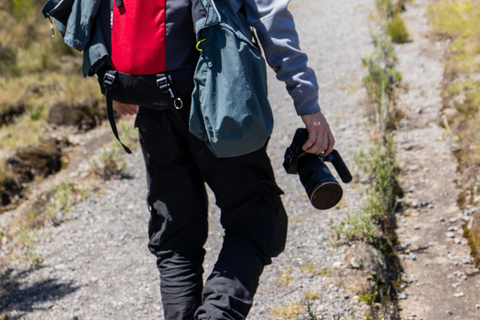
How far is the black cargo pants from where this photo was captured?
5.95 ft

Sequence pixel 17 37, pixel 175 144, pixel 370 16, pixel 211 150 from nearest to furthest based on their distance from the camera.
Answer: pixel 211 150 → pixel 175 144 → pixel 370 16 → pixel 17 37

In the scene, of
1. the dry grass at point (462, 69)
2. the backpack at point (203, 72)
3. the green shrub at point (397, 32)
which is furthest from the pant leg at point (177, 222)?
the green shrub at point (397, 32)

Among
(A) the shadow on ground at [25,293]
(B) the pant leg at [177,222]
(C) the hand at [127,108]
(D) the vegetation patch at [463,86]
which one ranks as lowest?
(D) the vegetation patch at [463,86]

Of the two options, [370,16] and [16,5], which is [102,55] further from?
[16,5]

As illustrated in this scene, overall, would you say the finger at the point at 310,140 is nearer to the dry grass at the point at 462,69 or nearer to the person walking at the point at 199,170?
the person walking at the point at 199,170

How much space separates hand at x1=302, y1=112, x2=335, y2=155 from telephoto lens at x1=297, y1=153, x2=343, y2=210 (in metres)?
0.05

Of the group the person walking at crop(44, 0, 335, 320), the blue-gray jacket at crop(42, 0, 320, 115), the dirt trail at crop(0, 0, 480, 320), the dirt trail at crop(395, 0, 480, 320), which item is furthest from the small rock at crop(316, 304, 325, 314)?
the blue-gray jacket at crop(42, 0, 320, 115)

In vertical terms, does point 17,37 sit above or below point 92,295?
above

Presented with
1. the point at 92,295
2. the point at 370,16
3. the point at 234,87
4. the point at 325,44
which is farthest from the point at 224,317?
the point at 370,16

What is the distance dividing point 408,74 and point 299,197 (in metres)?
2.42

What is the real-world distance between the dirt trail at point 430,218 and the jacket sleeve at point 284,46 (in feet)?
5.02

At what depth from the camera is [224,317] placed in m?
1.70

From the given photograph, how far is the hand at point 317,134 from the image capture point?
1.84m

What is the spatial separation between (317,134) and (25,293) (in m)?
2.12
